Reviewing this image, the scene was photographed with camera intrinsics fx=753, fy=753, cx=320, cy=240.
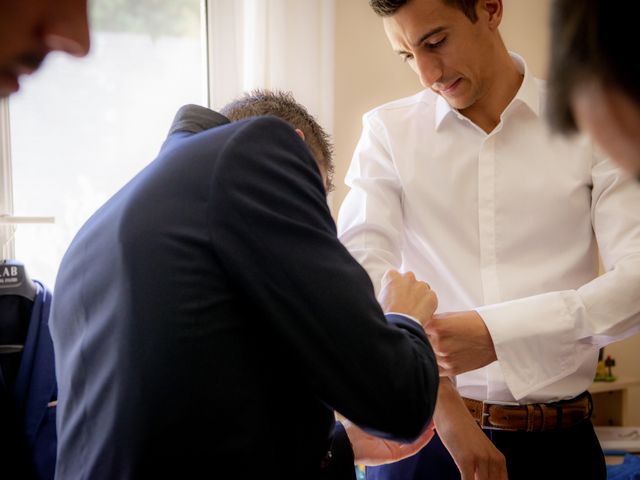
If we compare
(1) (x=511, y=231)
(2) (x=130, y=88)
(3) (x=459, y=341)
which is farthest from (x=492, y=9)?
(2) (x=130, y=88)

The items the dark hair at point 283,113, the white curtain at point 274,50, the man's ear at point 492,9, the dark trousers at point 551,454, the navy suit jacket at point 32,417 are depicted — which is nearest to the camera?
the dark hair at point 283,113

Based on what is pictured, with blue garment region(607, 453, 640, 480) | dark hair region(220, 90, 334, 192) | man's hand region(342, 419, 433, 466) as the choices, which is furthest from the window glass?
blue garment region(607, 453, 640, 480)

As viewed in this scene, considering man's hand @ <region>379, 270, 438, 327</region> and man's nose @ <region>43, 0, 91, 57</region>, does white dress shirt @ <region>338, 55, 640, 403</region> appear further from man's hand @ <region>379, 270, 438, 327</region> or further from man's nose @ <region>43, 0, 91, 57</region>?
man's nose @ <region>43, 0, 91, 57</region>

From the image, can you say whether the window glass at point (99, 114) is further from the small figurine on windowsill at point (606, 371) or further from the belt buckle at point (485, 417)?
the small figurine on windowsill at point (606, 371)

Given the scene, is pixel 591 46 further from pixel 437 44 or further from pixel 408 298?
pixel 437 44

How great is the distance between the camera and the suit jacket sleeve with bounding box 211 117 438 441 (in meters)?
0.90

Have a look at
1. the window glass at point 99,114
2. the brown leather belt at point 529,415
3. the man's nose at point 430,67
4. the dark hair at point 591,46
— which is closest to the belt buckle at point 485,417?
the brown leather belt at point 529,415

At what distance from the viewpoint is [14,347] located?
2.35 m

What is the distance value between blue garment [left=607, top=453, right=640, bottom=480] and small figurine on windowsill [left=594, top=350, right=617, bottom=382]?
1.69ft

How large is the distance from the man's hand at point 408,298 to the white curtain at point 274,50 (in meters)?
1.88

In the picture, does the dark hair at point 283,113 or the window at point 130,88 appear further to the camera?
the window at point 130,88

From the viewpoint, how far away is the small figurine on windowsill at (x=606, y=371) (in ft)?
11.4

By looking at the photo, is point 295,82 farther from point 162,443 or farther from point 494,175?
point 162,443

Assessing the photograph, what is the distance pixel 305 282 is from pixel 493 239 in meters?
0.70
